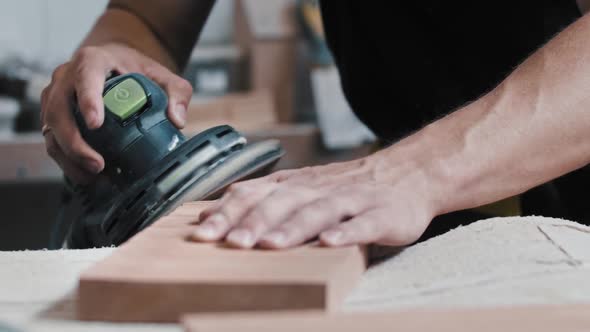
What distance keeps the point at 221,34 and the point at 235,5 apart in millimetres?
158

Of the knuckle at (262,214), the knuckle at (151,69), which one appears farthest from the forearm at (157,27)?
the knuckle at (262,214)

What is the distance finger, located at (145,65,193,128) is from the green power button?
0.05m

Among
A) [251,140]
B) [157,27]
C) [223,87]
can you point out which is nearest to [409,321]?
[157,27]

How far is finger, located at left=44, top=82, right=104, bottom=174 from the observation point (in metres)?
1.12

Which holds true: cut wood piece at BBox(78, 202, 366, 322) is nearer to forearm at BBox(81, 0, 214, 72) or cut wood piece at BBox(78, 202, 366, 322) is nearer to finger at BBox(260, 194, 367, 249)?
finger at BBox(260, 194, 367, 249)

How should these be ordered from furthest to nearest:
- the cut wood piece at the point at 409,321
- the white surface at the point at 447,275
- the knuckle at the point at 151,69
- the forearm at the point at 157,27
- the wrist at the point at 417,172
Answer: the forearm at the point at 157,27, the knuckle at the point at 151,69, the wrist at the point at 417,172, the white surface at the point at 447,275, the cut wood piece at the point at 409,321

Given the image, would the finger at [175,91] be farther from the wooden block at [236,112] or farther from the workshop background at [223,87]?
the wooden block at [236,112]

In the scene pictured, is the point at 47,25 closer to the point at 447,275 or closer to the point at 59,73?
the point at 59,73

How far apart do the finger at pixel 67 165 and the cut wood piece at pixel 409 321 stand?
1.99ft

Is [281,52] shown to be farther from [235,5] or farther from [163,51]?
[163,51]

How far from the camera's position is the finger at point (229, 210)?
0.78m

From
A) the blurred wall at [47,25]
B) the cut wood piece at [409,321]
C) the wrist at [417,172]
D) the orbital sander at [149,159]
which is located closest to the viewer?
the cut wood piece at [409,321]

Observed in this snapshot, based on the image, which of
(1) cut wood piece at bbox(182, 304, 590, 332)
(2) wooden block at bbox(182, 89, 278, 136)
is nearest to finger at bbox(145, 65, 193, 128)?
(1) cut wood piece at bbox(182, 304, 590, 332)

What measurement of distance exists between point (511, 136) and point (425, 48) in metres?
0.45
